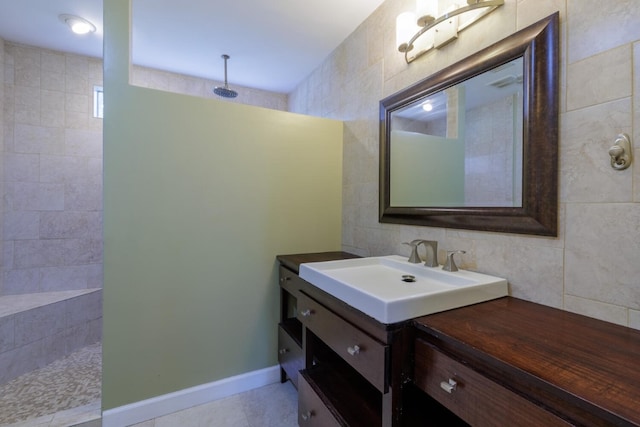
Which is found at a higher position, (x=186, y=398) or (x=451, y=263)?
(x=451, y=263)

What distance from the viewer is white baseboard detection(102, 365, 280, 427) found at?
4.91 feet

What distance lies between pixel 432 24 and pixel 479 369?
4.50ft

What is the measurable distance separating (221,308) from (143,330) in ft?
1.36

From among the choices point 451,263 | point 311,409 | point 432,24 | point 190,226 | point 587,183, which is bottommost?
point 311,409

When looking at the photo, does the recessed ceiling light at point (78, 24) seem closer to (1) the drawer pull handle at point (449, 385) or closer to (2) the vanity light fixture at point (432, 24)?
(2) the vanity light fixture at point (432, 24)

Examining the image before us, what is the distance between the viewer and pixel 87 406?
5.18 ft

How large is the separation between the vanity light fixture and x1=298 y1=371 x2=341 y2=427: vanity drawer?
67.7 inches

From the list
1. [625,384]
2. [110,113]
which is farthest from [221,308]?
[625,384]

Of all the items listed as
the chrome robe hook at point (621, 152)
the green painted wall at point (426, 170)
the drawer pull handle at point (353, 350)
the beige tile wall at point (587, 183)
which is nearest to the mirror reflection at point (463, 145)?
the green painted wall at point (426, 170)

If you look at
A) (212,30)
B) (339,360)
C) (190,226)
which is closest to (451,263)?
(339,360)

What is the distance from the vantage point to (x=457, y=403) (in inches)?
28.1

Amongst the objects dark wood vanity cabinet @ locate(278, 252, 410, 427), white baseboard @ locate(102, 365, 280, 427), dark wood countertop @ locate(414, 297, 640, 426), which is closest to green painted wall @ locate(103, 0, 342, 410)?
white baseboard @ locate(102, 365, 280, 427)

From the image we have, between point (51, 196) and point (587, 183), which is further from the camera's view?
point (51, 196)

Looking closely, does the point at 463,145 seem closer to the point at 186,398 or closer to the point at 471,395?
the point at 471,395
